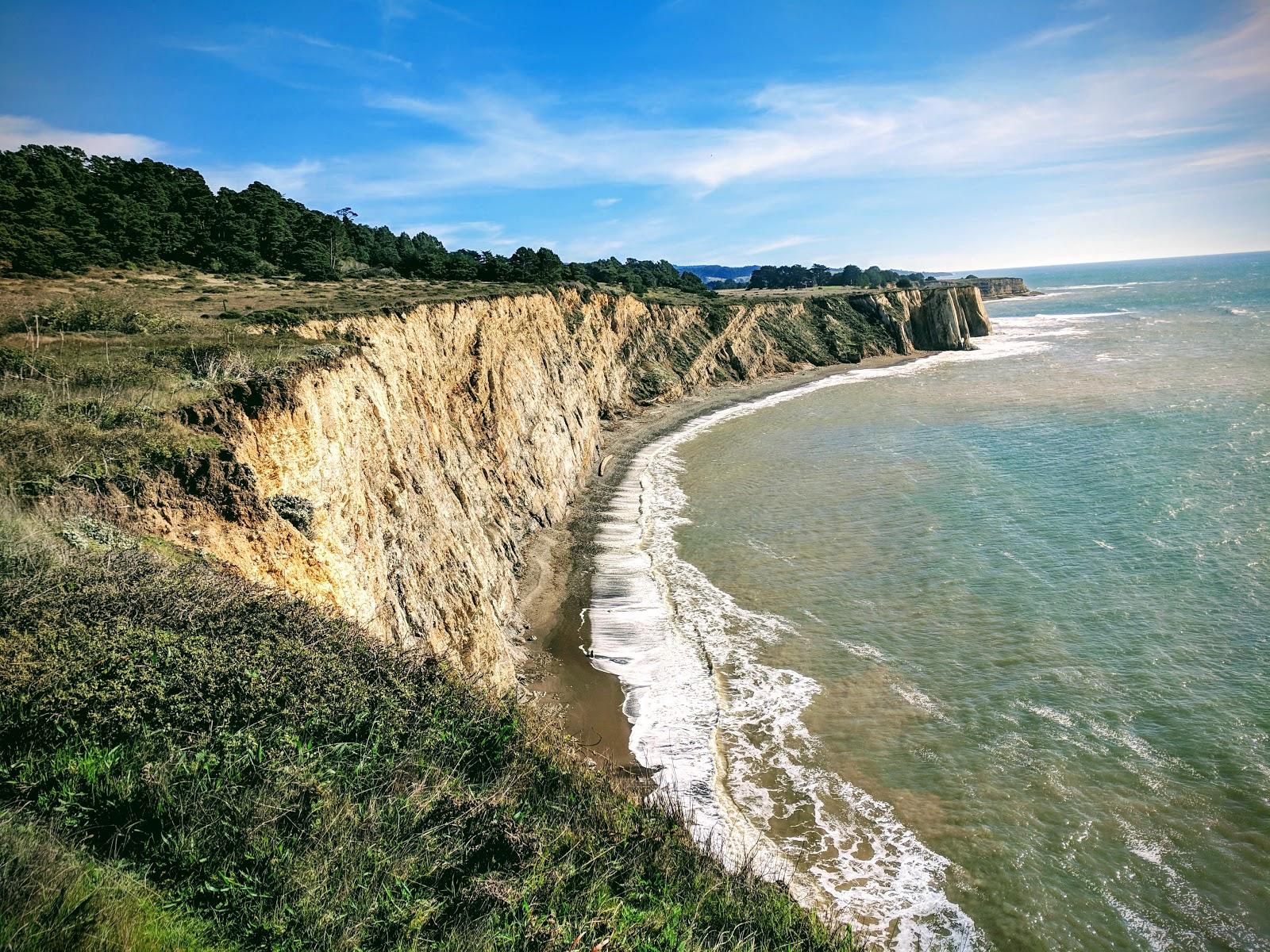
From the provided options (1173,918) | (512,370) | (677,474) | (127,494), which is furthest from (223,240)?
(1173,918)

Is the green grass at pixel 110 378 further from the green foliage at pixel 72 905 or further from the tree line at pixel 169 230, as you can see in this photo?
the tree line at pixel 169 230

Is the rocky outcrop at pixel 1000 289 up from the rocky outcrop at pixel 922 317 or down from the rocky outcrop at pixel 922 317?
up

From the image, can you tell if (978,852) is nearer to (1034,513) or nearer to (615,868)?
(615,868)

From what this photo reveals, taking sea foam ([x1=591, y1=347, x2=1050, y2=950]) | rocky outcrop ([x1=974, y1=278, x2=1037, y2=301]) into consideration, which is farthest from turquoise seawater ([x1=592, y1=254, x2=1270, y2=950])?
rocky outcrop ([x1=974, y1=278, x2=1037, y2=301])

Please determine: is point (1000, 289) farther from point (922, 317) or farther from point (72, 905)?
point (72, 905)

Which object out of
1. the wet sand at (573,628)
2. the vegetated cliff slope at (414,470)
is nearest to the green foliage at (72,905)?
the vegetated cliff slope at (414,470)

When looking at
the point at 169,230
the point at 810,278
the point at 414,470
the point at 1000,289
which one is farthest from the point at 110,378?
the point at 1000,289
